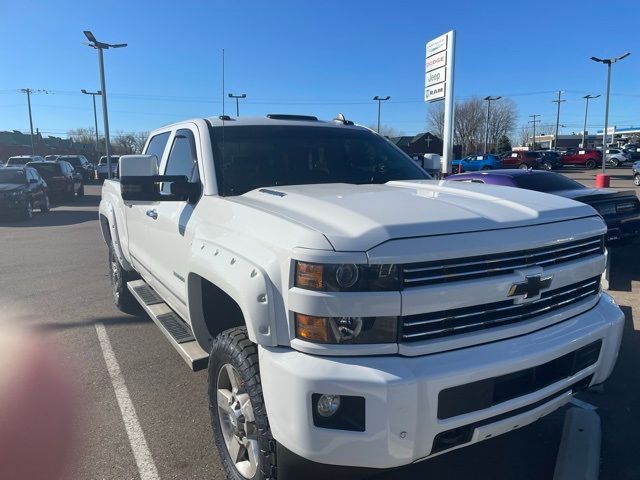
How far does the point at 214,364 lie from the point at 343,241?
1.18 meters

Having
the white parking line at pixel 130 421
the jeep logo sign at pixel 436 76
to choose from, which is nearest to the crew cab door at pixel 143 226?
the white parking line at pixel 130 421

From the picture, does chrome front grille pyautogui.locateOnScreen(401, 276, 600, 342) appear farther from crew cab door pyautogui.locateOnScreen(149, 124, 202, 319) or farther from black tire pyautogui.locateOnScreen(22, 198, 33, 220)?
black tire pyautogui.locateOnScreen(22, 198, 33, 220)

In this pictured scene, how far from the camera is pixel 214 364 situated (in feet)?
9.29

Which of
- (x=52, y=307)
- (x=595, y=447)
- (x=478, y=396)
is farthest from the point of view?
(x=52, y=307)

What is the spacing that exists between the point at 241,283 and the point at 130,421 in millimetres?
1918

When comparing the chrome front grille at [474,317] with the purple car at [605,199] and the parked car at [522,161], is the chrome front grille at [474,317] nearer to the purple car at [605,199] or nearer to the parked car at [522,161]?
the purple car at [605,199]

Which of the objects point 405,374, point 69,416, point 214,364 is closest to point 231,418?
point 214,364

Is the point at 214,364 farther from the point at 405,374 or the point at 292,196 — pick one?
the point at 405,374

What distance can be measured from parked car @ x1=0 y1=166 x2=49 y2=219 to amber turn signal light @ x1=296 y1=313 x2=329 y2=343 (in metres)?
16.1

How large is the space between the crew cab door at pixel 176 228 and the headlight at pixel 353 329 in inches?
55.1

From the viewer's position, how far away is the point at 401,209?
247 centimetres

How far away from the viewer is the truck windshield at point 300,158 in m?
3.49

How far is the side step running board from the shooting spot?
124 inches

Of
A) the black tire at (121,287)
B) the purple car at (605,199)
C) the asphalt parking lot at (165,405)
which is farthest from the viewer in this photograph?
the purple car at (605,199)
